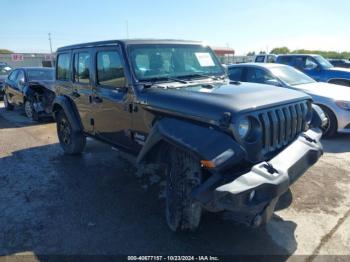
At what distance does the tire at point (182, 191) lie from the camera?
3156 mm

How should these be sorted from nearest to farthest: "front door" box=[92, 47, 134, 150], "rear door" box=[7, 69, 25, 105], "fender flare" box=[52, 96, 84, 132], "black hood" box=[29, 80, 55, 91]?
"front door" box=[92, 47, 134, 150] → "fender flare" box=[52, 96, 84, 132] → "black hood" box=[29, 80, 55, 91] → "rear door" box=[7, 69, 25, 105]

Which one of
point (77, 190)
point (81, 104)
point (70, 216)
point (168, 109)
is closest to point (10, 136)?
point (81, 104)

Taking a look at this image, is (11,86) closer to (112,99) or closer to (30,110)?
(30,110)

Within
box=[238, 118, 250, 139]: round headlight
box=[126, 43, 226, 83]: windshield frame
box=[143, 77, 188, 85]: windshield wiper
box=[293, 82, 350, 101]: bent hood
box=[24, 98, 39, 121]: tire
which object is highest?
box=[126, 43, 226, 83]: windshield frame

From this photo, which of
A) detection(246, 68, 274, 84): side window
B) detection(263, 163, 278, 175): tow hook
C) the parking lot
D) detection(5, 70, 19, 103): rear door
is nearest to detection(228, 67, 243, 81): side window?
detection(246, 68, 274, 84): side window

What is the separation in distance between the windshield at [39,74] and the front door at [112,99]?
6396 mm

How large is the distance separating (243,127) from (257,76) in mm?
5230

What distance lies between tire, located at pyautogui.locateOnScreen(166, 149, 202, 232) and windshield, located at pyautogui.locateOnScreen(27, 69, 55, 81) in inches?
332

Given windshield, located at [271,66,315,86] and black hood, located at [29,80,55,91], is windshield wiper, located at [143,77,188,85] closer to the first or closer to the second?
windshield, located at [271,66,315,86]

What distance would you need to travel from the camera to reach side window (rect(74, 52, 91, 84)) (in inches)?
199

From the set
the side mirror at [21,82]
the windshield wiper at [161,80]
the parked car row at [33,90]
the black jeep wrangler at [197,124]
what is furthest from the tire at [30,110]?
the windshield wiper at [161,80]

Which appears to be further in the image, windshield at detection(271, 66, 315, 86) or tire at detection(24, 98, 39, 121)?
tire at detection(24, 98, 39, 121)

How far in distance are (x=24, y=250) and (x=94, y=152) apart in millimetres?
3308

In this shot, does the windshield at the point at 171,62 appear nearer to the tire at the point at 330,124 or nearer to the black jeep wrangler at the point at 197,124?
the black jeep wrangler at the point at 197,124
